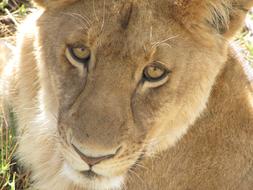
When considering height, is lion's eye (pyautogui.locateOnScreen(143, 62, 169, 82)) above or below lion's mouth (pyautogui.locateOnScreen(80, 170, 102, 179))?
above

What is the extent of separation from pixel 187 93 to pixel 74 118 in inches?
20.5

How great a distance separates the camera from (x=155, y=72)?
252 centimetres

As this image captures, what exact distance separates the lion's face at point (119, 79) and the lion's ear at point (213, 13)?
1.6 inches

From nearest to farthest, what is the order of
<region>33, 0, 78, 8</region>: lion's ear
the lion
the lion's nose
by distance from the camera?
the lion's nose
the lion
<region>33, 0, 78, 8</region>: lion's ear

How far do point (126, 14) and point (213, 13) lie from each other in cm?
37

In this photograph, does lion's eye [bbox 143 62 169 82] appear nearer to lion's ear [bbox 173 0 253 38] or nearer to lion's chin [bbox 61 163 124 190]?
lion's ear [bbox 173 0 253 38]

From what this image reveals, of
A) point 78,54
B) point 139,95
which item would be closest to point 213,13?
point 139,95

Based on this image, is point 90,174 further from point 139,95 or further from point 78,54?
point 78,54

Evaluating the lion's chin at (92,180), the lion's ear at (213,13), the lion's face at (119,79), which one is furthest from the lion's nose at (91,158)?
the lion's ear at (213,13)

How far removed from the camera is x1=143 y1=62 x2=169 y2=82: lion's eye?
250 cm

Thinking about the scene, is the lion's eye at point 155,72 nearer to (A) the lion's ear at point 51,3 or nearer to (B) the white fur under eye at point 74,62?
(B) the white fur under eye at point 74,62

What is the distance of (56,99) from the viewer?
106 inches

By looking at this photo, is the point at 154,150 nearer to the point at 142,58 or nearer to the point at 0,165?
the point at 142,58

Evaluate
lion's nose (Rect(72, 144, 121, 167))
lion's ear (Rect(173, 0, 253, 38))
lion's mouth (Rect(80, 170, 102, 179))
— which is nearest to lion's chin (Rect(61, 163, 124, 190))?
lion's mouth (Rect(80, 170, 102, 179))
